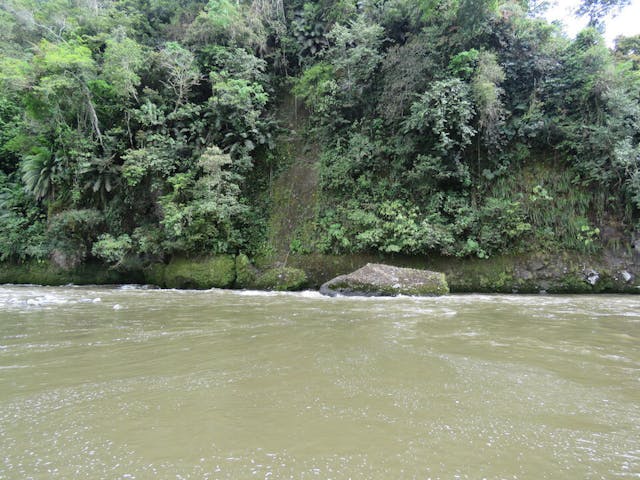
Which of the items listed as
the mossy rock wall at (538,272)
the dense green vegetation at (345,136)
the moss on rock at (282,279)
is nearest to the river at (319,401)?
the mossy rock wall at (538,272)

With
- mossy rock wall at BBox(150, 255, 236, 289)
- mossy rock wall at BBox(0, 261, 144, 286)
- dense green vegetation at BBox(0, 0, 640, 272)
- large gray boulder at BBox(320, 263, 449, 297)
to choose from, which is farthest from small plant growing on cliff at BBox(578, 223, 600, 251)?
mossy rock wall at BBox(0, 261, 144, 286)

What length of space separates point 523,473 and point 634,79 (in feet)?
45.7

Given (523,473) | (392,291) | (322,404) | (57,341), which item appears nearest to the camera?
Result: (523,473)

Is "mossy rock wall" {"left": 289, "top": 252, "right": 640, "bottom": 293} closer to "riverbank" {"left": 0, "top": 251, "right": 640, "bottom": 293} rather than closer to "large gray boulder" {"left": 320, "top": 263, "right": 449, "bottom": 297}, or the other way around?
"riverbank" {"left": 0, "top": 251, "right": 640, "bottom": 293}

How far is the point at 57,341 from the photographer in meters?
4.11

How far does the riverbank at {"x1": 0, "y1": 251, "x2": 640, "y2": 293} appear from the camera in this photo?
966cm

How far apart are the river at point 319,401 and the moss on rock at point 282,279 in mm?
5896

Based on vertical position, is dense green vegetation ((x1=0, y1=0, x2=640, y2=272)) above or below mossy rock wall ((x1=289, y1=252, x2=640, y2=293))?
above

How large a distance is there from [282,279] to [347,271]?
82.6 inches

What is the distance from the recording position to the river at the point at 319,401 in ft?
5.72

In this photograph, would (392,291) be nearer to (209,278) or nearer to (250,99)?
(209,278)

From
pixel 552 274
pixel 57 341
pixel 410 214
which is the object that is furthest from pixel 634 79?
pixel 57 341

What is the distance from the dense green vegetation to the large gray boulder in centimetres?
129

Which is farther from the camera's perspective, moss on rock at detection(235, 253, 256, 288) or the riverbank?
moss on rock at detection(235, 253, 256, 288)
